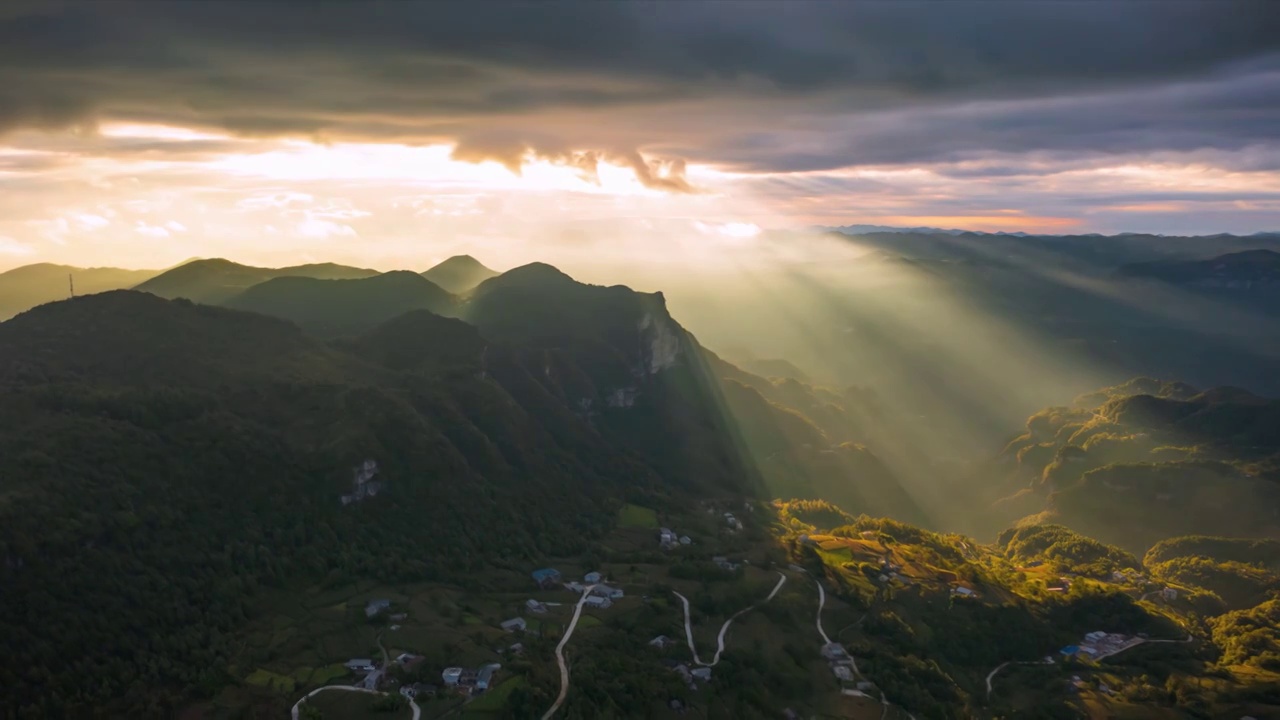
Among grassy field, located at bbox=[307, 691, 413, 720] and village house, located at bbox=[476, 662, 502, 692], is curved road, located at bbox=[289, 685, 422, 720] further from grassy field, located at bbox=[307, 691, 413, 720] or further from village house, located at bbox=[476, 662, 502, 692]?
village house, located at bbox=[476, 662, 502, 692]

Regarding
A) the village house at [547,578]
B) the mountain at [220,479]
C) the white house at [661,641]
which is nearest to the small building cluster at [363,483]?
the mountain at [220,479]

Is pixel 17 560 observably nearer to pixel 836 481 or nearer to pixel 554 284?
pixel 554 284

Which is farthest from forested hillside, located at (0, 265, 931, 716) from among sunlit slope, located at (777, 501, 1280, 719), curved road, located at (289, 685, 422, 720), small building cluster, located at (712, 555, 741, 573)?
sunlit slope, located at (777, 501, 1280, 719)

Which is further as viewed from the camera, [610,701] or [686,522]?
[686,522]

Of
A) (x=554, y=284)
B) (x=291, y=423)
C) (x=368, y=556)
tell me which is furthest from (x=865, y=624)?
(x=554, y=284)

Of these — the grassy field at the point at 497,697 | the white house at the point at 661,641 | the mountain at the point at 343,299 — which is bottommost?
the white house at the point at 661,641

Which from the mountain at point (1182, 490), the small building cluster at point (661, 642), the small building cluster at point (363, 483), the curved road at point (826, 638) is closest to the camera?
the curved road at point (826, 638)

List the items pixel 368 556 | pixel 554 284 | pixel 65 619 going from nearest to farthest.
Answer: pixel 65 619 → pixel 368 556 → pixel 554 284

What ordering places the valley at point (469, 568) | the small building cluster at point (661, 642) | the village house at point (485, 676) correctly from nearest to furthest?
the village house at point (485, 676)
the valley at point (469, 568)
the small building cluster at point (661, 642)

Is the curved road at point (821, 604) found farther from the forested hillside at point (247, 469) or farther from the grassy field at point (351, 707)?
the grassy field at point (351, 707)
